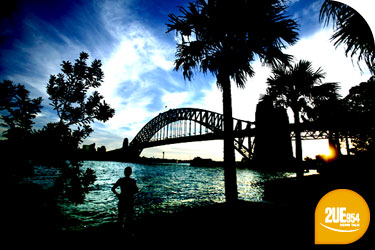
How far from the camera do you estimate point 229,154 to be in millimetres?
4699

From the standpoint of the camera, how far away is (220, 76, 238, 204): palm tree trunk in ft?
15.2

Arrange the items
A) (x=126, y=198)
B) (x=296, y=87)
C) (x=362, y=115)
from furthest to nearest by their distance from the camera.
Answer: (x=362, y=115)
(x=296, y=87)
(x=126, y=198)

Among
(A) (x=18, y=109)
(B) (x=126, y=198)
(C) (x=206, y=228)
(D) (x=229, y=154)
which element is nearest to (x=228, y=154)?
(D) (x=229, y=154)

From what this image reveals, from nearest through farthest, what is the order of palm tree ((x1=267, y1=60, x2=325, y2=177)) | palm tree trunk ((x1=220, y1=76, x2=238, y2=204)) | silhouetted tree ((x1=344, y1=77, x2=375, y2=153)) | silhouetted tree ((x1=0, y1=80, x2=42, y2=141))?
silhouetted tree ((x1=0, y1=80, x2=42, y2=141))
palm tree trunk ((x1=220, y1=76, x2=238, y2=204))
palm tree ((x1=267, y1=60, x2=325, y2=177))
silhouetted tree ((x1=344, y1=77, x2=375, y2=153))

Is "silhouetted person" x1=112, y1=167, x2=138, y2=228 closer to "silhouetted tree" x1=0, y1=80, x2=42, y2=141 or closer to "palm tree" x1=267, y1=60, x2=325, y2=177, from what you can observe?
"silhouetted tree" x1=0, y1=80, x2=42, y2=141

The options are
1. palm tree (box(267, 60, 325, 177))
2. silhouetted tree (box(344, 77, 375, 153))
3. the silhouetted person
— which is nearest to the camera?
the silhouetted person

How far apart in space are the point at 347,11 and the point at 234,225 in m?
6.10

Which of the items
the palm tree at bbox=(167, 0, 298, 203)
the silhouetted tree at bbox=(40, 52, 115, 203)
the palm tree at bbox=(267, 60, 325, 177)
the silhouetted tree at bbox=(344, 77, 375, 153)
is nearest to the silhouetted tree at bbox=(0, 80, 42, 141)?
the silhouetted tree at bbox=(40, 52, 115, 203)

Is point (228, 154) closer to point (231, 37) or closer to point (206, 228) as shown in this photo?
point (206, 228)

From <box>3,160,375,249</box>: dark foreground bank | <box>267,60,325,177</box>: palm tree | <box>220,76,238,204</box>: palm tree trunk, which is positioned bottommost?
<box>3,160,375,249</box>: dark foreground bank

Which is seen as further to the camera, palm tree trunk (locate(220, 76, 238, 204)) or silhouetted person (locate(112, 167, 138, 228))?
palm tree trunk (locate(220, 76, 238, 204))

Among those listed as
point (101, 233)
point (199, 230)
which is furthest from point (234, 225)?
point (101, 233)

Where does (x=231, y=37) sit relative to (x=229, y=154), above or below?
above

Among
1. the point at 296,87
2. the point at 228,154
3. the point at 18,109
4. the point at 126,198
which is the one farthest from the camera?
the point at 296,87
